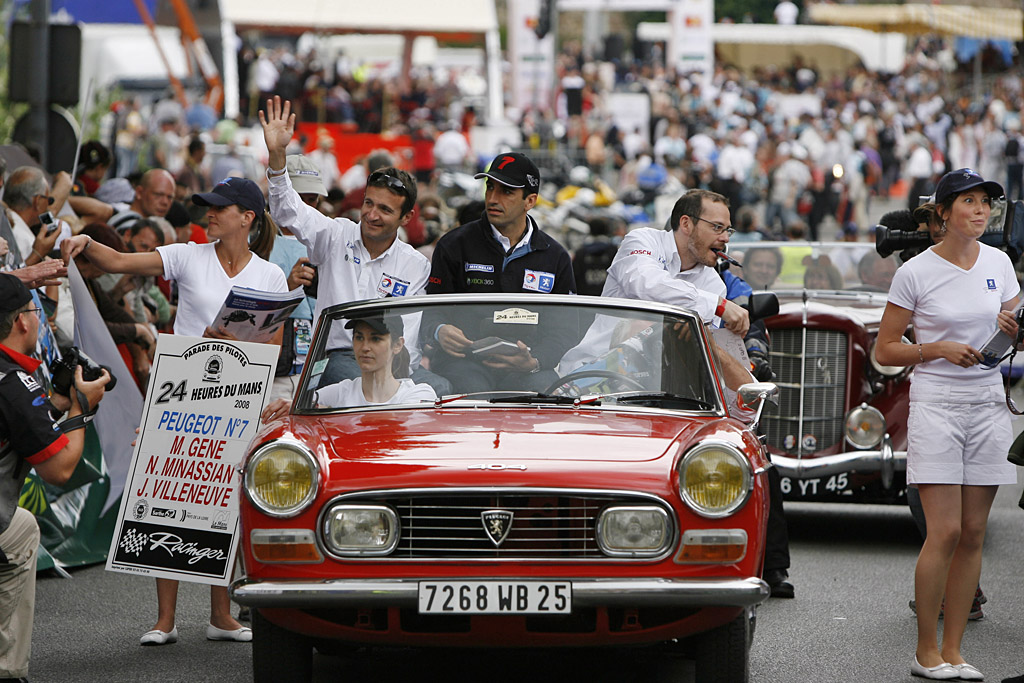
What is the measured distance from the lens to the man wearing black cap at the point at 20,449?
543 cm

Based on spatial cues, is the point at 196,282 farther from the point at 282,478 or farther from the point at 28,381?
the point at 282,478

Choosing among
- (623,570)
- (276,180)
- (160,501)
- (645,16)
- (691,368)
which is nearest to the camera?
(623,570)

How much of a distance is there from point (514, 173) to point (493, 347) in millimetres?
1539

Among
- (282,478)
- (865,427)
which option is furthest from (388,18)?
(282,478)

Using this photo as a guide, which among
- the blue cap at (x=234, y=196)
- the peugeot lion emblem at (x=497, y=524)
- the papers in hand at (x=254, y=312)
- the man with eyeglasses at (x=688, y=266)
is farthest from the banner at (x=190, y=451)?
the peugeot lion emblem at (x=497, y=524)

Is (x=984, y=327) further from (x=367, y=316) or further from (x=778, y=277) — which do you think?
(x=778, y=277)

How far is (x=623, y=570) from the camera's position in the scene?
5137 millimetres

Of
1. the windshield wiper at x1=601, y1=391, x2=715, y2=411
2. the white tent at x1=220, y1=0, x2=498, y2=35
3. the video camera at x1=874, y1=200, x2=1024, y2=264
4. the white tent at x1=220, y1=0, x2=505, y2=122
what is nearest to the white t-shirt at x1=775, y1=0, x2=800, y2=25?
the white tent at x1=220, y1=0, x2=505, y2=122

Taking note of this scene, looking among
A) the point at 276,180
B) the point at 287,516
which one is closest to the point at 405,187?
the point at 276,180

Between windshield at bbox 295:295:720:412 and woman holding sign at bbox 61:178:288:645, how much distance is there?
1.02 m

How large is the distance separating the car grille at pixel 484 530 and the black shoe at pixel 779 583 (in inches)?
116

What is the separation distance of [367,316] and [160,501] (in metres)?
1.31

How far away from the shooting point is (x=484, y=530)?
5.16 m

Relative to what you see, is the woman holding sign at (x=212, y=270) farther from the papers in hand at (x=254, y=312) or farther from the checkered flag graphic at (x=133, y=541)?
the checkered flag graphic at (x=133, y=541)
